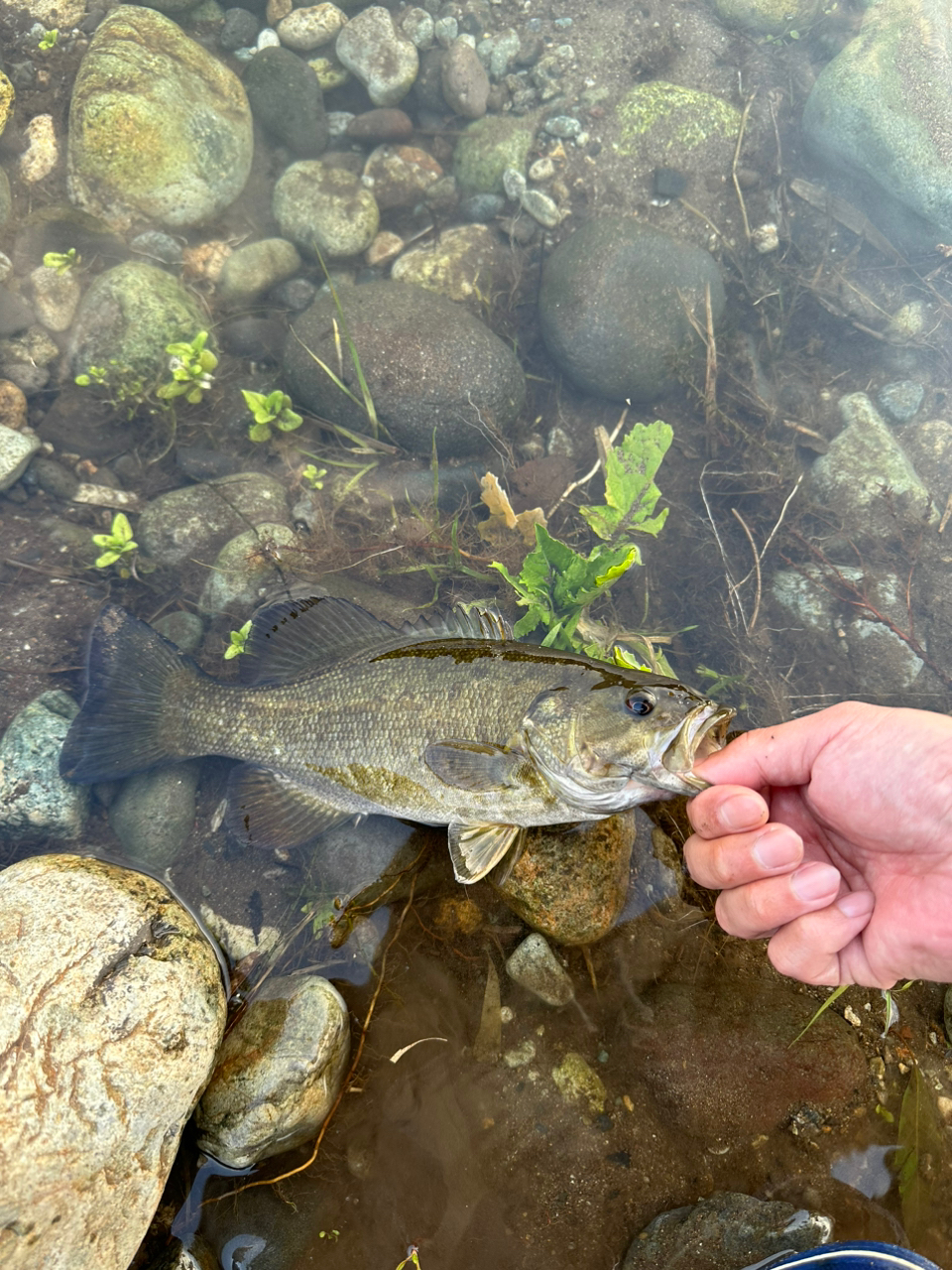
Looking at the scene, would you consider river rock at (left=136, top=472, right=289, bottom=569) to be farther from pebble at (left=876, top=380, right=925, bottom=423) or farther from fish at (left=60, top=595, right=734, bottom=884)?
pebble at (left=876, top=380, right=925, bottom=423)

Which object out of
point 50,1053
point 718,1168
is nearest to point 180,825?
point 50,1053

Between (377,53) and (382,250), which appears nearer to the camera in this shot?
(382,250)

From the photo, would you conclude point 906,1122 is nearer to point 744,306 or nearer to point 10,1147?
point 10,1147

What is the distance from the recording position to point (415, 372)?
5750mm

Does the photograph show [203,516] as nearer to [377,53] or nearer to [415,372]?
[415,372]

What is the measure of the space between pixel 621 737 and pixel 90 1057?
2.77 meters

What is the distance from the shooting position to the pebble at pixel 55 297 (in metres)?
5.88

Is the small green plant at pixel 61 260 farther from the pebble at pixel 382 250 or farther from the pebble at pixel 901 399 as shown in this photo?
the pebble at pixel 901 399

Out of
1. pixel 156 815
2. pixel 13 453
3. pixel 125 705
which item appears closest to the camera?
pixel 125 705

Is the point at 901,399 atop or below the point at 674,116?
below

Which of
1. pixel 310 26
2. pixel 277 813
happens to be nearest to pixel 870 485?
pixel 277 813

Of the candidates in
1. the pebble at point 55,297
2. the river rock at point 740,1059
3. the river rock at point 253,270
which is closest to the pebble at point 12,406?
the pebble at point 55,297

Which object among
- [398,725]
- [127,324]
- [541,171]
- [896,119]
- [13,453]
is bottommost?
[13,453]

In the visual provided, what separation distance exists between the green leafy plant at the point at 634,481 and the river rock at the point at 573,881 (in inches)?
91.4
